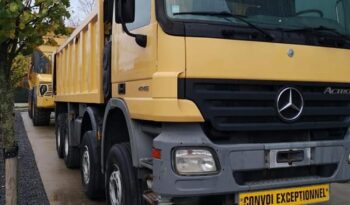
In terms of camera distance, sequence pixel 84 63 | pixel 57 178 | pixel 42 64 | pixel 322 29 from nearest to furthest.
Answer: pixel 322 29 < pixel 84 63 < pixel 57 178 < pixel 42 64

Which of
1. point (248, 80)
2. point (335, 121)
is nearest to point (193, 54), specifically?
point (248, 80)

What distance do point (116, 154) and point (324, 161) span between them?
185cm

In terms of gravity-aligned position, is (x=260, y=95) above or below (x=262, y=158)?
above

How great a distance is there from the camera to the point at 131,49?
4.36 metres

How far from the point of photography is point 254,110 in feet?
12.4

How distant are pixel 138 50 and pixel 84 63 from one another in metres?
2.89

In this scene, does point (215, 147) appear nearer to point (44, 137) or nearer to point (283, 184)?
point (283, 184)

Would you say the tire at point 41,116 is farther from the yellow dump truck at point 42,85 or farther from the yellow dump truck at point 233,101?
the yellow dump truck at point 233,101

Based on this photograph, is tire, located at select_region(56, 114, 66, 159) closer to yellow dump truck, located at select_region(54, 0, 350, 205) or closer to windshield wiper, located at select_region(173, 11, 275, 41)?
yellow dump truck, located at select_region(54, 0, 350, 205)

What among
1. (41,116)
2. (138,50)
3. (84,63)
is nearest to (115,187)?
(138,50)

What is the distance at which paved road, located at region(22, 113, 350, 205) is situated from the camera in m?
6.36

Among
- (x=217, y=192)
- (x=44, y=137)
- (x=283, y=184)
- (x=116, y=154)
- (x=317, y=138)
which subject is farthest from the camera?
(x=44, y=137)

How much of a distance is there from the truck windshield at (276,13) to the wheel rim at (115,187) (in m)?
1.71

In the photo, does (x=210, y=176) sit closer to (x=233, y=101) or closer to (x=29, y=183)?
(x=233, y=101)
